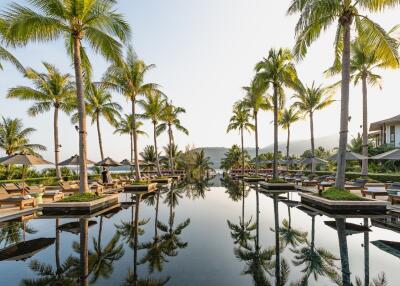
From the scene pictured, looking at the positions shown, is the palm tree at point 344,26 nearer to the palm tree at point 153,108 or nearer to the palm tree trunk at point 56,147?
the palm tree at point 153,108

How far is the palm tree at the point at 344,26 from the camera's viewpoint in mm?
10758

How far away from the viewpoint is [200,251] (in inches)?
238

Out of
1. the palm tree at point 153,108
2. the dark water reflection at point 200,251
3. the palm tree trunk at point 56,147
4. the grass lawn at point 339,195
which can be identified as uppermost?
the palm tree at point 153,108

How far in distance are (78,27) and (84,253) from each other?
10.0 m

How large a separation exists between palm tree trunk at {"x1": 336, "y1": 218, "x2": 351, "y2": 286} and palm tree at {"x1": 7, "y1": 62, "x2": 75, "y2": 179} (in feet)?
66.7

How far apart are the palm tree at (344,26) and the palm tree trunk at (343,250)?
375cm

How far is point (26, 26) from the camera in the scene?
1043 cm

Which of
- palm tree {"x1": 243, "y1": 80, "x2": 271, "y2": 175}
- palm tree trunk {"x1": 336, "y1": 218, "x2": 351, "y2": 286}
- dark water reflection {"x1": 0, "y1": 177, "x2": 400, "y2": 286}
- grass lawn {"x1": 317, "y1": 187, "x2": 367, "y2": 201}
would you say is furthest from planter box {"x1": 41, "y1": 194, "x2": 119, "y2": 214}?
palm tree {"x1": 243, "y1": 80, "x2": 271, "y2": 175}

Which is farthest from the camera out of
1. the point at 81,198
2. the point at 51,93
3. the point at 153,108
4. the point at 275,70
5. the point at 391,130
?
the point at 391,130

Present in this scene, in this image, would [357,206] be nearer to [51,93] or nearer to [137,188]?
[137,188]

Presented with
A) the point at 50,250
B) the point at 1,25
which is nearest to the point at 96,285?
the point at 50,250

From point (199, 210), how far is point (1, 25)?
11.7 m

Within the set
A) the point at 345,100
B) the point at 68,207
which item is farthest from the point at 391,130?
the point at 68,207

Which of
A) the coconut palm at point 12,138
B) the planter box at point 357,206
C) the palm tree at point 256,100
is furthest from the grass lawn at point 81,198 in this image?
the coconut palm at point 12,138
